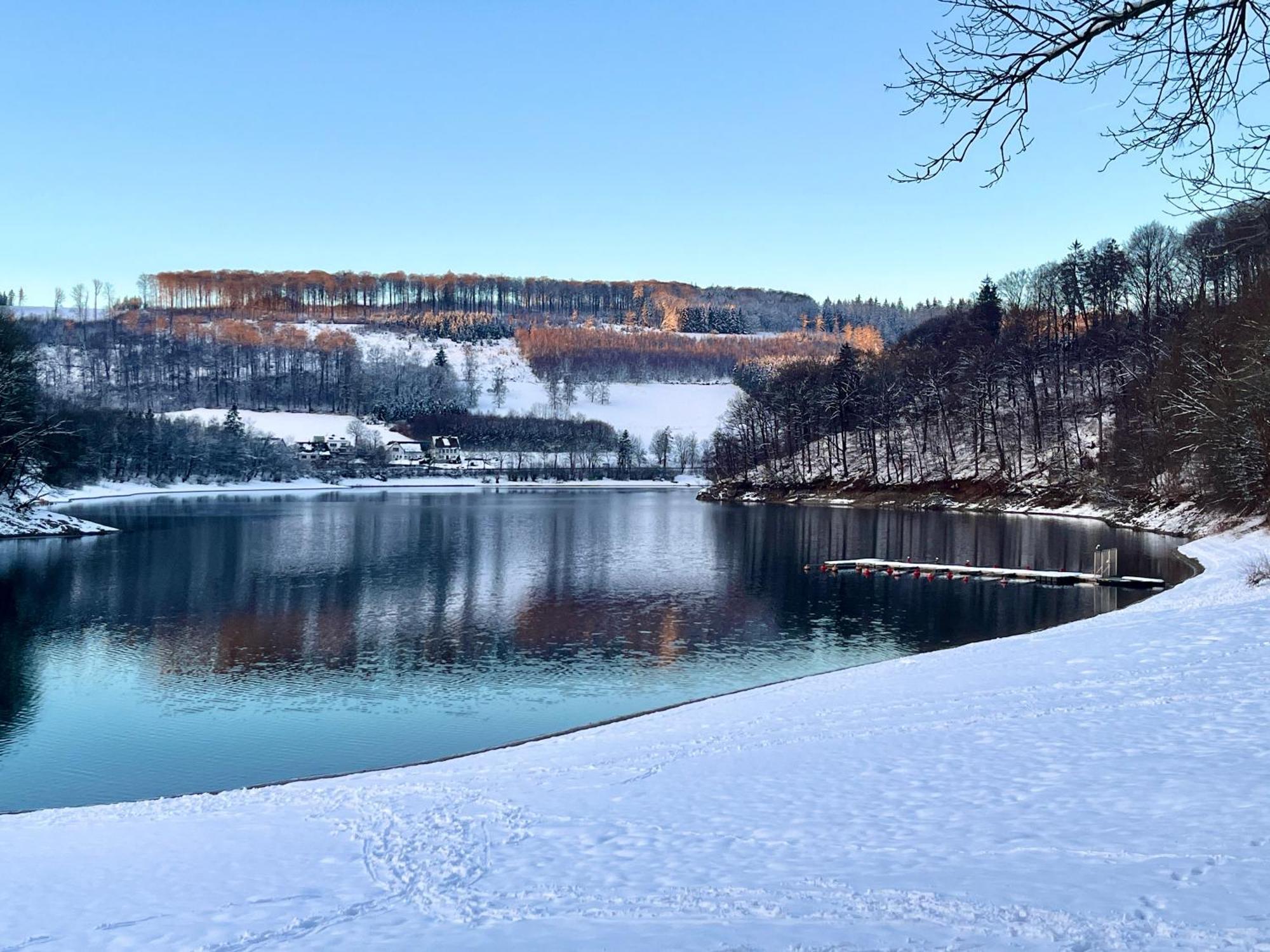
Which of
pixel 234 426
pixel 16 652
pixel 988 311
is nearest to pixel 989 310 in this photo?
pixel 988 311

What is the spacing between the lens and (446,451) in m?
158

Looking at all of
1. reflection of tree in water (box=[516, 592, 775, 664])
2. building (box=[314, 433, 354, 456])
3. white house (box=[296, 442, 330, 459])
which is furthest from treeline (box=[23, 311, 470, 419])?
reflection of tree in water (box=[516, 592, 775, 664])

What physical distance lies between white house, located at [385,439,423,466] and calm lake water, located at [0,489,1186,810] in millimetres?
94519

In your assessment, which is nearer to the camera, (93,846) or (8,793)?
Result: (93,846)

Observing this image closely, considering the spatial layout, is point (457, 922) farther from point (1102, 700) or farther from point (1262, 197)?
point (1102, 700)

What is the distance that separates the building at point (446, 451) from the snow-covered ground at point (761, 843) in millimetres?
142120

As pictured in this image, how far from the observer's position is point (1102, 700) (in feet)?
38.0

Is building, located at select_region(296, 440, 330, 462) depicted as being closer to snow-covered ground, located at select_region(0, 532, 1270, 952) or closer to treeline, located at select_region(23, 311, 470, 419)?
treeline, located at select_region(23, 311, 470, 419)

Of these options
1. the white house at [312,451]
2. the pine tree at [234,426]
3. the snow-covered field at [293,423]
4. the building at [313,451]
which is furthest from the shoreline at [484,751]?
the snow-covered field at [293,423]

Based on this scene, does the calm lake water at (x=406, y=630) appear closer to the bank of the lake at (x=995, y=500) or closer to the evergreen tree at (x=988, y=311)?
the bank of the lake at (x=995, y=500)

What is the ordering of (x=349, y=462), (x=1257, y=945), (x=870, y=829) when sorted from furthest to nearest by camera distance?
1. (x=349, y=462)
2. (x=870, y=829)
3. (x=1257, y=945)

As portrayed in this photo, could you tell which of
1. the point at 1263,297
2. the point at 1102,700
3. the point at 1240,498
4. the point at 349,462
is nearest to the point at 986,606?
the point at 1240,498

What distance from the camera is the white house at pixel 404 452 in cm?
14938

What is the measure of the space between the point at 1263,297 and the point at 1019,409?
5367 centimetres
